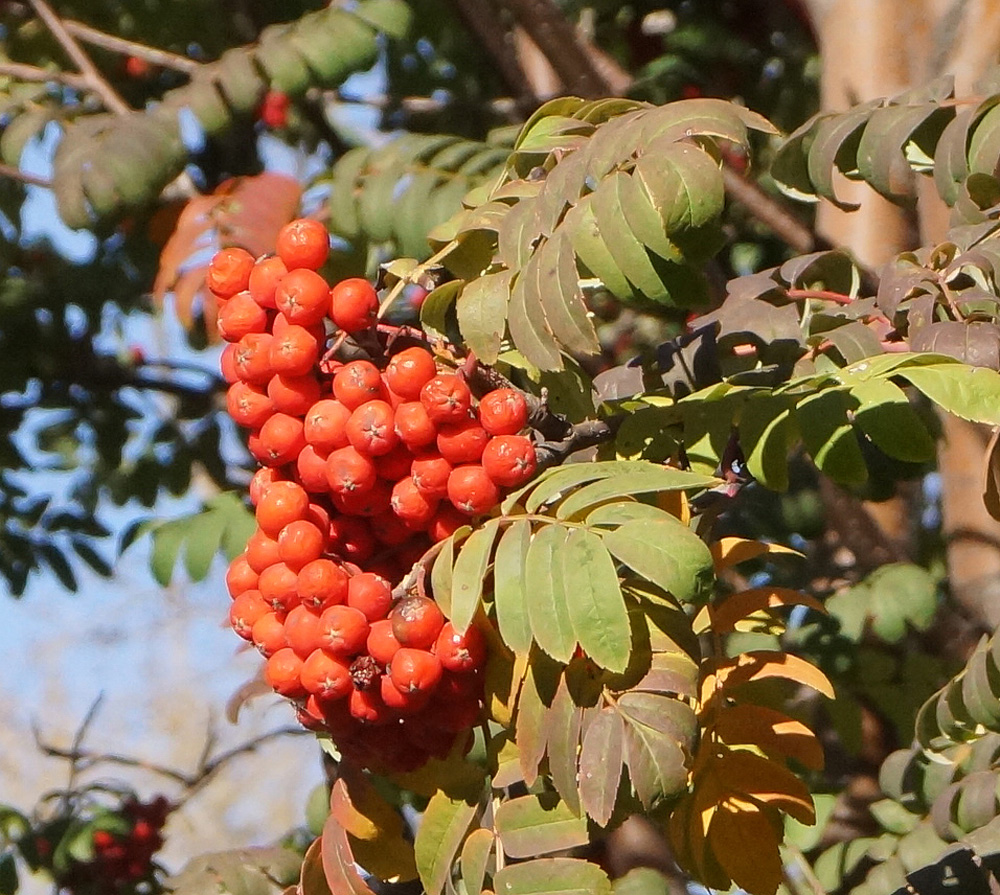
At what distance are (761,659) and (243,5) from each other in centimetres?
253

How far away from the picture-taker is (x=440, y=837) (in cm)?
126

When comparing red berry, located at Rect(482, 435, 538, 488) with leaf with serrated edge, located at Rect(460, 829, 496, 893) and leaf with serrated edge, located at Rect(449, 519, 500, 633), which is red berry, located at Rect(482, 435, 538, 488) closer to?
leaf with serrated edge, located at Rect(449, 519, 500, 633)

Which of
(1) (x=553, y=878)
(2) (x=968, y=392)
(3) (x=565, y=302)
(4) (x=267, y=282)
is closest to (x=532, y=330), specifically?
(3) (x=565, y=302)

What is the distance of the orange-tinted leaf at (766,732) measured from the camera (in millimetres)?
1200

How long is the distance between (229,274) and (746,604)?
56cm

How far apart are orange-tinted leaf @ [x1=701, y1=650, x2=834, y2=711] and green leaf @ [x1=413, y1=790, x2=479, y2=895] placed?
0.25 metres

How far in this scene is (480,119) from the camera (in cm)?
332

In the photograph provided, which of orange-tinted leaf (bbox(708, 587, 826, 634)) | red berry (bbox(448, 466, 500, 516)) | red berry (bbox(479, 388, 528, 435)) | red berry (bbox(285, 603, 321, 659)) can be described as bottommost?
orange-tinted leaf (bbox(708, 587, 826, 634))

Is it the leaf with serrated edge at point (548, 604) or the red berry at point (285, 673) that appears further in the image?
the red berry at point (285, 673)

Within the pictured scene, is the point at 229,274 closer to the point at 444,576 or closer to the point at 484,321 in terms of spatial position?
the point at 484,321

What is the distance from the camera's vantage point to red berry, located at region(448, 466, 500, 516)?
3.70 ft

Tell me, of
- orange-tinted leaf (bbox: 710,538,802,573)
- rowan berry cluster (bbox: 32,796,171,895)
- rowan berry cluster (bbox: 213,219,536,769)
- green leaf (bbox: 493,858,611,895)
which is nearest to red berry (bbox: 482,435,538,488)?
rowan berry cluster (bbox: 213,219,536,769)

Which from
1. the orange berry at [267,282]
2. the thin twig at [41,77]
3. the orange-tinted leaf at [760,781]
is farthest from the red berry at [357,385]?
the thin twig at [41,77]

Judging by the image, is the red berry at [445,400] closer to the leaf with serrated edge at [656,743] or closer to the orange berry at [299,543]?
the orange berry at [299,543]
